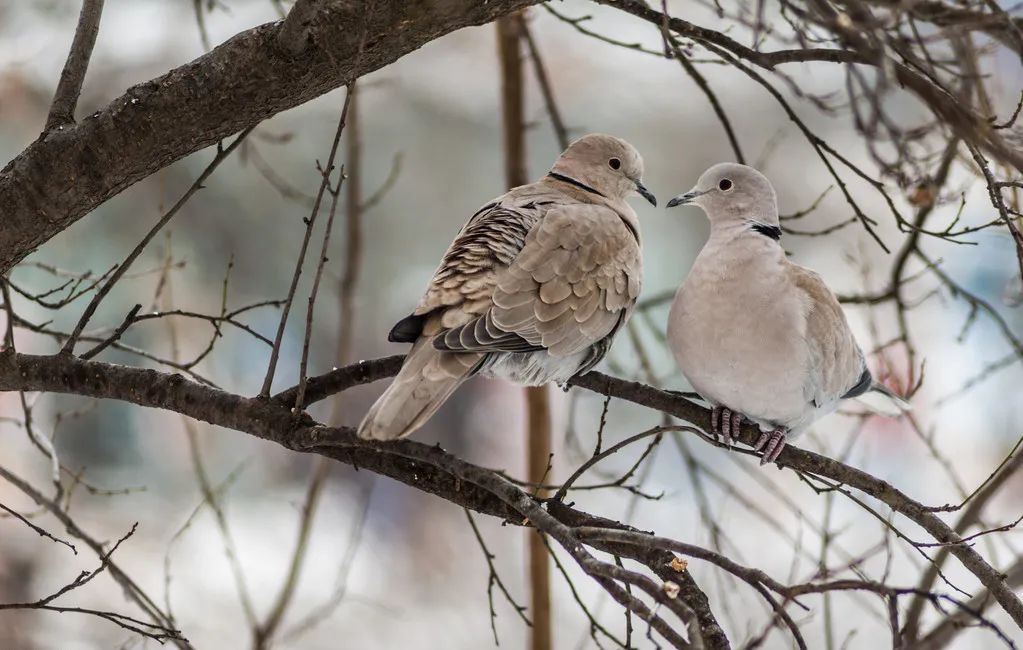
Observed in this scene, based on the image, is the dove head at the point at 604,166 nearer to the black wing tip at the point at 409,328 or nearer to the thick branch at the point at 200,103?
the black wing tip at the point at 409,328

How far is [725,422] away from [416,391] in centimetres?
68

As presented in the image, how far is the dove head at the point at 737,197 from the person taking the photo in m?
2.05

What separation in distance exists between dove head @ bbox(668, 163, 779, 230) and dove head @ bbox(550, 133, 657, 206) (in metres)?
0.28

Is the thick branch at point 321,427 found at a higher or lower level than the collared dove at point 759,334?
lower

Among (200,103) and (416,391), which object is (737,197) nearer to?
(416,391)

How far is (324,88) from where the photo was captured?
1572 millimetres

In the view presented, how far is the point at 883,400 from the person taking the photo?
2232mm

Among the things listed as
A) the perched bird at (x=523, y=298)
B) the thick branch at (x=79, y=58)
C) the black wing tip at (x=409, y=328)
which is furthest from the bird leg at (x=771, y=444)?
the thick branch at (x=79, y=58)

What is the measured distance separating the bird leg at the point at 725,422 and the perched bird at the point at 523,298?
264mm

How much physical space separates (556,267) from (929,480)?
130 inches

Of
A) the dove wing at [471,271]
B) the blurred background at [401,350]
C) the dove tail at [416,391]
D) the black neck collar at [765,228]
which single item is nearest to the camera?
the dove tail at [416,391]

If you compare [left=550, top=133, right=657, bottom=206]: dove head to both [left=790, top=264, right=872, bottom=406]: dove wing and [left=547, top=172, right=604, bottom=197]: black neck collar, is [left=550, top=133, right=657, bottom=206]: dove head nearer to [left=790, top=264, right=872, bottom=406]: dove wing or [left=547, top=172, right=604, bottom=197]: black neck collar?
[left=547, top=172, right=604, bottom=197]: black neck collar

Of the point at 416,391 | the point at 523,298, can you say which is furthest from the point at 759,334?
the point at 416,391

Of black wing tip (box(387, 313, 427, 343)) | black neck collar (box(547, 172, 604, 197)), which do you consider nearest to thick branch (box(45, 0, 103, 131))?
black wing tip (box(387, 313, 427, 343))
